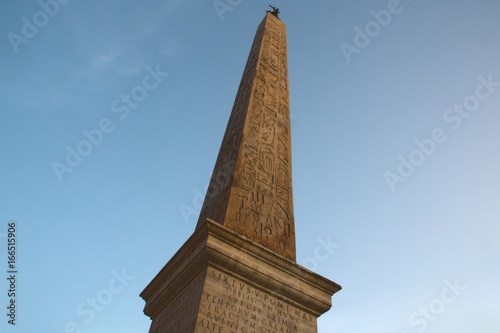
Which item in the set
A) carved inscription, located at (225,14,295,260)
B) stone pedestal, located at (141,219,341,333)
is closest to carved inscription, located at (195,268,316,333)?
stone pedestal, located at (141,219,341,333)

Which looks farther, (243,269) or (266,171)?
(266,171)

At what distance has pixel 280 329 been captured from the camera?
3.93 metres

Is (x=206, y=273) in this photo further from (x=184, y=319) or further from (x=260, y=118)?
(x=260, y=118)

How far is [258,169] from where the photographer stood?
5383 mm

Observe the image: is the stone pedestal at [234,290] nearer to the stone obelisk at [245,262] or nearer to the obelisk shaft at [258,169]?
the stone obelisk at [245,262]

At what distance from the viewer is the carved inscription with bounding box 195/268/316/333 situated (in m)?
3.56

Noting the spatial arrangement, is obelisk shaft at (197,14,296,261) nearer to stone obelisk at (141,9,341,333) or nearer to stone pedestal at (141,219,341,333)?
stone obelisk at (141,9,341,333)

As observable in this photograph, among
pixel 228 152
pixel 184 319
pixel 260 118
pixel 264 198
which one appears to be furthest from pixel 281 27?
pixel 184 319

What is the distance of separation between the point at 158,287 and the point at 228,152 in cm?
203

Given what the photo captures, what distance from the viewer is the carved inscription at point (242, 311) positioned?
356 cm

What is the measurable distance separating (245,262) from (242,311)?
453 millimetres

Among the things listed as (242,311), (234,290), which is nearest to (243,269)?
(234,290)

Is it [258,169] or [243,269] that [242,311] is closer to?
[243,269]

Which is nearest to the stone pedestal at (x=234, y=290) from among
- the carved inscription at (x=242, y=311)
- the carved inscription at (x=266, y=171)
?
the carved inscription at (x=242, y=311)
